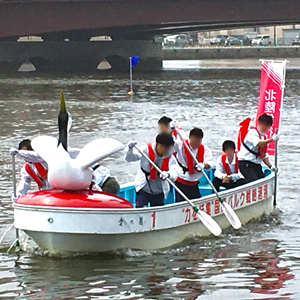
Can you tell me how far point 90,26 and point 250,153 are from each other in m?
42.8

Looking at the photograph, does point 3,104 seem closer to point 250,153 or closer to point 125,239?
point 250,153

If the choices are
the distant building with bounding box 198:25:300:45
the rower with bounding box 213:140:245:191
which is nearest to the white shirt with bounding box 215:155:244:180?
the rower with bounding box 213:140:245:191

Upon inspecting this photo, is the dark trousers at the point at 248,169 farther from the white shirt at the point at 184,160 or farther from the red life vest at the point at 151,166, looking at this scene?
the red life vest at the point at 151,166

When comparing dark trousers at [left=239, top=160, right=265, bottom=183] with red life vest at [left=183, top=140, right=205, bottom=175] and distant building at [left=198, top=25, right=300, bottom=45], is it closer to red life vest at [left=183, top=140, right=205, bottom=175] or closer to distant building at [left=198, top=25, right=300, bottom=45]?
red life vest at [left=183, top=140, right=205, bottom=175]

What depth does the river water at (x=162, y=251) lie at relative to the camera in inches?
406

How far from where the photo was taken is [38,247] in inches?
459

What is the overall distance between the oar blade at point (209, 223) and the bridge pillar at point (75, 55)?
56980 mm

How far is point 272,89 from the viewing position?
1644 centimetres

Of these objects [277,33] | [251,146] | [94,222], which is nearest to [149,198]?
[94,222]

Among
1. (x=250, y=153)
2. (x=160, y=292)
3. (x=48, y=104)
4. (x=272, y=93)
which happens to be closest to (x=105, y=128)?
(x=48, y=104)

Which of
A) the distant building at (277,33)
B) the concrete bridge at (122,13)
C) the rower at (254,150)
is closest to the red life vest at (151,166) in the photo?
the rower at (254,150)

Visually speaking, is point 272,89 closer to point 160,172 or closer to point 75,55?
point 160,172

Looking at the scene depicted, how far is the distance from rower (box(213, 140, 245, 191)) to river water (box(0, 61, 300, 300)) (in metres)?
0.77

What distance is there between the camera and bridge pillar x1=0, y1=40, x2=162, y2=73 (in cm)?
6888
